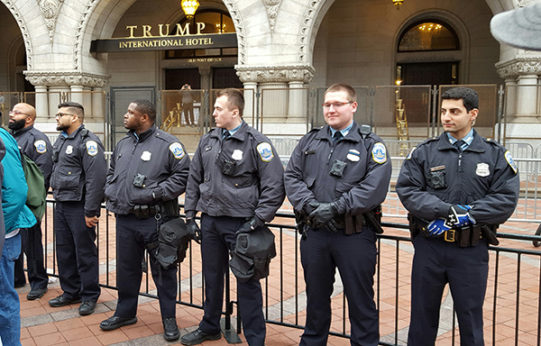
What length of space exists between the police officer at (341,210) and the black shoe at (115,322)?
5.96 ft

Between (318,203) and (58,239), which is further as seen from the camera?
(58,239)

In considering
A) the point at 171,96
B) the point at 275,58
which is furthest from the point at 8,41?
the point at 275,58

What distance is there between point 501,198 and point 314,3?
37.5ft

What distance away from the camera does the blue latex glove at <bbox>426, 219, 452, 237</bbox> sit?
10.1ft

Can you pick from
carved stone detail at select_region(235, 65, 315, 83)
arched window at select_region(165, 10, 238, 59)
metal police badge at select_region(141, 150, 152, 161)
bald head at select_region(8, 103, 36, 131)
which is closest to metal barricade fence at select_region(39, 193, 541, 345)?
bald head at select_region(8, 103, 36, 131)

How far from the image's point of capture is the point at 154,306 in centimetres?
504

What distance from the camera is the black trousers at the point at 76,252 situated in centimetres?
482

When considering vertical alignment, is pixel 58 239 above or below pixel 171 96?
below

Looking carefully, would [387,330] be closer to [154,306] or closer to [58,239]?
[154,306]

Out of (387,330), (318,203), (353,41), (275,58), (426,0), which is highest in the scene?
(426,0)

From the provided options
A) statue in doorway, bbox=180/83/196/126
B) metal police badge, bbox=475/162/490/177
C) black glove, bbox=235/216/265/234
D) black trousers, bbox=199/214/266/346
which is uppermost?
statue in doorway, bbox=180/83/196/126

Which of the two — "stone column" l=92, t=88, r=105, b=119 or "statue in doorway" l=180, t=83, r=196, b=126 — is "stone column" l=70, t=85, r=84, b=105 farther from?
"statue in doorway" l=180, t=83, r=196, b=126

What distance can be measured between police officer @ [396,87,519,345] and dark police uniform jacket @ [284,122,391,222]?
206mm

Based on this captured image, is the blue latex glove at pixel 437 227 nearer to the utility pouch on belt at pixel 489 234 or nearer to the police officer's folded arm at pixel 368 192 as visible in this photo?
the utility pouch on belt at pixel 489 234
